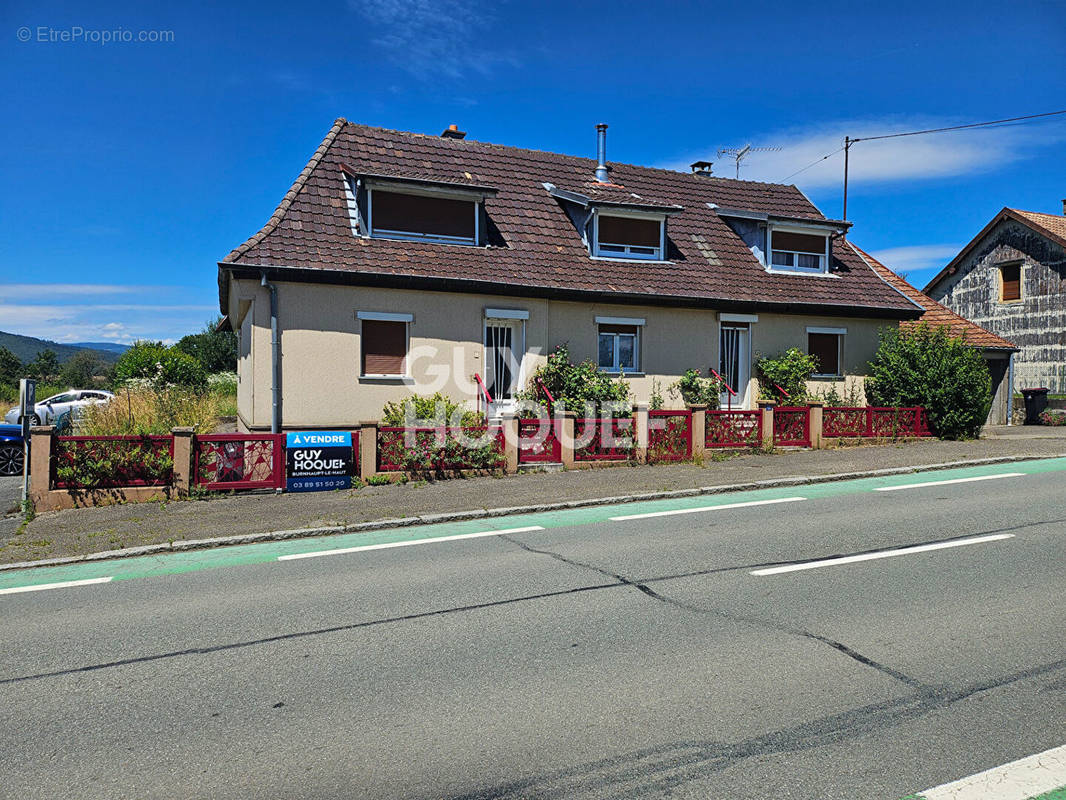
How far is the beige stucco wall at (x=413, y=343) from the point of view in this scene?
48.7 feet

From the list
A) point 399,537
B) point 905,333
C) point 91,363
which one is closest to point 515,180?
point 905,333

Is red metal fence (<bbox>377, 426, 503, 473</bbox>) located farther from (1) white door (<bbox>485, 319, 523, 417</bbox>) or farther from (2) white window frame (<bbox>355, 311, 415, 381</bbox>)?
(1) white door (<bbox>485, 319, 523, 417</bbox>)

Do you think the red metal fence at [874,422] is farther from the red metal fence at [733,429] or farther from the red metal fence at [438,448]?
the red metal fence at [438,448]

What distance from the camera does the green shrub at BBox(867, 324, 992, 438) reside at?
60.2ft

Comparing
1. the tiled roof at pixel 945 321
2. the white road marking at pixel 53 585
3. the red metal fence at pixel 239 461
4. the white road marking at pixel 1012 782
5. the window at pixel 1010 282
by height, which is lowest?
the white road marking at pixel 53 585

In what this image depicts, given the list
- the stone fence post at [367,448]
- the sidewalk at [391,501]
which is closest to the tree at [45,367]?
the stone fence post at [367,448]

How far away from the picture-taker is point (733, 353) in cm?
1930

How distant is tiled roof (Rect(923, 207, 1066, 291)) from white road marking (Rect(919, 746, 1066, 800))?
103 ft

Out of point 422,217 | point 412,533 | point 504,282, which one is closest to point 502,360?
point 504,282

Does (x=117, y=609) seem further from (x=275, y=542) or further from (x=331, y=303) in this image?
(x=331, y=303)

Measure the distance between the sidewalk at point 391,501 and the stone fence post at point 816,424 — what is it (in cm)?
91

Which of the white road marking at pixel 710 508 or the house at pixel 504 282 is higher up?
the house at pixel 504 282

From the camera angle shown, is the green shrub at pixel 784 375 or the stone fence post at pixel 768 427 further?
the green shrub at pixel 784 375

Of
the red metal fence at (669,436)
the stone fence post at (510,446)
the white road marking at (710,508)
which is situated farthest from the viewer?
the red metal fence at (669,436)
